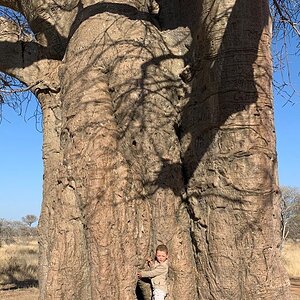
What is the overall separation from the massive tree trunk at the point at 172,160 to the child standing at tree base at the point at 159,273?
0.08m

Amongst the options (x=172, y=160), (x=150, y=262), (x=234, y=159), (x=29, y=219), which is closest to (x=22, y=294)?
(x=150, y=262)

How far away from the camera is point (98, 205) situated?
3.33 metres

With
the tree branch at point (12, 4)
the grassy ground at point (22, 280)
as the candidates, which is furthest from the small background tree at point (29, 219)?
the tree branch at point (12, 4)

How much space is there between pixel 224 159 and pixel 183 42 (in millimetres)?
1193

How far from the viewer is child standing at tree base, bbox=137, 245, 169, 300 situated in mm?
3262

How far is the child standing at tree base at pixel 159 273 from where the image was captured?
128 inches

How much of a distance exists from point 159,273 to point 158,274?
1 cm

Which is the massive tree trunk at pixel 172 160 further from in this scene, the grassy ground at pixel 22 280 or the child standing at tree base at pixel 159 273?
the grassy ground at pixel 22 280

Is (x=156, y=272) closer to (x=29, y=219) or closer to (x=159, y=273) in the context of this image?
(x=159, y=273)

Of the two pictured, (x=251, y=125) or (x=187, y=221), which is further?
(x=187, y=221)

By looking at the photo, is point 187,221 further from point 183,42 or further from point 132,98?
point 183,42

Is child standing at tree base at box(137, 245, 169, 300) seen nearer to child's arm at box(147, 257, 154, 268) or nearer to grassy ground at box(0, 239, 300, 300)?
child's arm at box(147, 257, 154, 268)

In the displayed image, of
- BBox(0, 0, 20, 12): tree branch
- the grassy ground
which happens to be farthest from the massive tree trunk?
the grassy ground

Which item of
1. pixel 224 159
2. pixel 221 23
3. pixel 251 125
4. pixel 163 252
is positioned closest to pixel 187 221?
pixel 163 252
